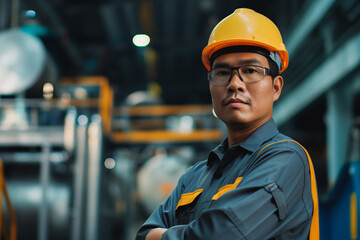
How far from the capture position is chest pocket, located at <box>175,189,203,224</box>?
1.80 metres

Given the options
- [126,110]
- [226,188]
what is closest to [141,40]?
[126,110]

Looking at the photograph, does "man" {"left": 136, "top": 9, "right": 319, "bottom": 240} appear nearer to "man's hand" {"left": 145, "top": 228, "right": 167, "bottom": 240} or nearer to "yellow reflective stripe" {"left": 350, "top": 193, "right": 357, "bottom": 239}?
"man's hand" {"left": 145, "top": 228, "right": 167, "bottom": 240}

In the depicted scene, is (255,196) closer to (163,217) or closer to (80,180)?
(163,217)

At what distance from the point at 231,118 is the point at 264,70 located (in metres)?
0.24

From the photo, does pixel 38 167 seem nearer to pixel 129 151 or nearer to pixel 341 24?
pixel 129 151

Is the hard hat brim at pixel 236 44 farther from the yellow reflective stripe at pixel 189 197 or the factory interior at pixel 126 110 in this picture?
the factory interior at pixel 126 110

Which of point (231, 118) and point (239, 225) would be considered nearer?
point (239, 225)

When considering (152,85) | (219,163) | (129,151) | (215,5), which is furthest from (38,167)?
(152,85)

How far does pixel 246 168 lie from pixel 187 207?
12.8 inches

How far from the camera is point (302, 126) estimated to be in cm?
1535

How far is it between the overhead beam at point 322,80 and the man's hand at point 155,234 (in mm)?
5553

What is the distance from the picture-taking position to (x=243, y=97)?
178 cm

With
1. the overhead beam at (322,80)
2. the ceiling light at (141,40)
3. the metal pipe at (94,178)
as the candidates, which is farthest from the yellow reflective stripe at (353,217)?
the ceiling light at (141,40)

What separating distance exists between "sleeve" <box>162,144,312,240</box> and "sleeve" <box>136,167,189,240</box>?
32 centimetres
